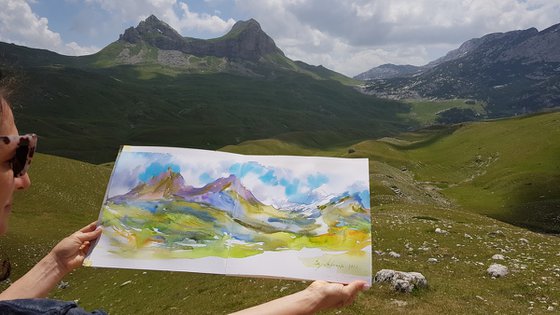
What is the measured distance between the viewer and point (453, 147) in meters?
131

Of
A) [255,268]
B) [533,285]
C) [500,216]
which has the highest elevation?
A: [255,268]

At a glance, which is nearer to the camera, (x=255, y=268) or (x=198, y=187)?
(x=255, y=268)

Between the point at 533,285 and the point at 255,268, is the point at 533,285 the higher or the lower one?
the lower one

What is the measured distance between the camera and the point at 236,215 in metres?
6.96

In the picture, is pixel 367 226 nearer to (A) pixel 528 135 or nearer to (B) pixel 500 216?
(B) pixel 500 216

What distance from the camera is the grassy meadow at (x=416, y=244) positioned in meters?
17.2

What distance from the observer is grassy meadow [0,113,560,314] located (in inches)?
679

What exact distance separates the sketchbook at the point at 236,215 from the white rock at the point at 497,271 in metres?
17.4


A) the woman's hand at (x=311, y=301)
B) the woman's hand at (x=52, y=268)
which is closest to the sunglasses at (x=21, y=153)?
the woman's hand at (x=52, y=268)

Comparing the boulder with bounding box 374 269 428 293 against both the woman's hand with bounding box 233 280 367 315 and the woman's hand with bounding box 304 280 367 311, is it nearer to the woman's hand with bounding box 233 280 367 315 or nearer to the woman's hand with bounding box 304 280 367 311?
the woman's hand with bounding box 233 280 367 315

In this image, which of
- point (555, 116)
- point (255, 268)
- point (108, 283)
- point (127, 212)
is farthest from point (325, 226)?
point (555, 116)

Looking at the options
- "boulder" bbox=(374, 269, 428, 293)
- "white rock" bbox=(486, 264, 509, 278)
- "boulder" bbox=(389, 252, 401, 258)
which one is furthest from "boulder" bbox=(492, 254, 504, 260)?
"boulder" bbox=(374, 269, 428, 293)

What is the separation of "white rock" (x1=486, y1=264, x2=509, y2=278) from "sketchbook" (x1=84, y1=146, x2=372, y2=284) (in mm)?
17384

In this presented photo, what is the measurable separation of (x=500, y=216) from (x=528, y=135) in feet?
208
